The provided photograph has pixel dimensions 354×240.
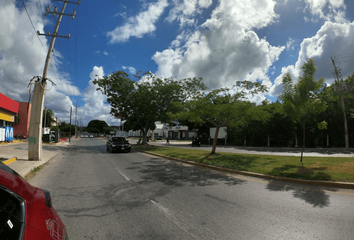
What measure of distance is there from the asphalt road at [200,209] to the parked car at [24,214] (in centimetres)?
194

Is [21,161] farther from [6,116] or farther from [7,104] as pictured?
[6,116]

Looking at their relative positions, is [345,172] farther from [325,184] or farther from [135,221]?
[135,221]

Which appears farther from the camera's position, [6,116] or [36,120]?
[6,116]

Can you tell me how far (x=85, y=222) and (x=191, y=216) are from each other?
2.09 meters

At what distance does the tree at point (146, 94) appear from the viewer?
25.3m

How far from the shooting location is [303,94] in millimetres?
9531

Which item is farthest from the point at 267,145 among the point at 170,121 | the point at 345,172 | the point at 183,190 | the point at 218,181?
the point at 183,190

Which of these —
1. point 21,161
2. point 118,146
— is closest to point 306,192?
point 21,161

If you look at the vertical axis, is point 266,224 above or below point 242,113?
below

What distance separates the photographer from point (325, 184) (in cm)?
664

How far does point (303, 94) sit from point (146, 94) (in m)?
18.7

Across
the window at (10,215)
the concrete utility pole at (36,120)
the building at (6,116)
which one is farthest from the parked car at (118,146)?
the window at (10,215)

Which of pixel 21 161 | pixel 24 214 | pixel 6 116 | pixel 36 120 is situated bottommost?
pixel 21 161

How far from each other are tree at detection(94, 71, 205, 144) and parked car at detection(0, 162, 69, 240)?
75.0 feet
